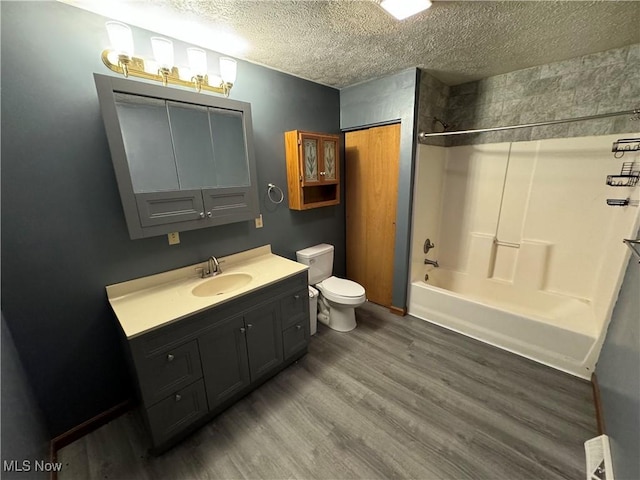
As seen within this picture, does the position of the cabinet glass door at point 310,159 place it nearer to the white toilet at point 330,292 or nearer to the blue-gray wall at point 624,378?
the white toilet at point 330,292

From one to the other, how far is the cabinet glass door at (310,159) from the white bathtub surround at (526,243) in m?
0.99

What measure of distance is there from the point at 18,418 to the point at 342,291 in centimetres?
196

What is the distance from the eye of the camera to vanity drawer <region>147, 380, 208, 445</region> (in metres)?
1.29

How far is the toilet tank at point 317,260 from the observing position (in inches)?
94.8

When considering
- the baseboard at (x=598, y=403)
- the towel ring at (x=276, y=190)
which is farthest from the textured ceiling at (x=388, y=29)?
the baseboard at (x=598, y=403)

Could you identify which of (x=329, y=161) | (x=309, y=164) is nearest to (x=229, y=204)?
(x=309, y=164)

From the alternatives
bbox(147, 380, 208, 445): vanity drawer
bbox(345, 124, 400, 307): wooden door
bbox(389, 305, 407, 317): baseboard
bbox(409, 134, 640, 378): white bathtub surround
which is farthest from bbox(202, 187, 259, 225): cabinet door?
bbox(389, 305, 407, 317): baseboard

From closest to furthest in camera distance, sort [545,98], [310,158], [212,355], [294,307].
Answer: [212,355], [294,307], [545,98], [310,158]

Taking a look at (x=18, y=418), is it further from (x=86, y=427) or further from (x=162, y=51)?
(x=162, y=51)

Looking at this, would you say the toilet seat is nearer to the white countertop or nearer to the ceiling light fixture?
the white countertop

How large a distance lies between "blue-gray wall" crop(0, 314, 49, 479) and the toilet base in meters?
1.91

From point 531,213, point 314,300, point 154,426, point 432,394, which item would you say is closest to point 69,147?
point 154,426

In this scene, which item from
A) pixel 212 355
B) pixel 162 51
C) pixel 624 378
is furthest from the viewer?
pixel 212 355

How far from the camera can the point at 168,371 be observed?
130 centimetres
